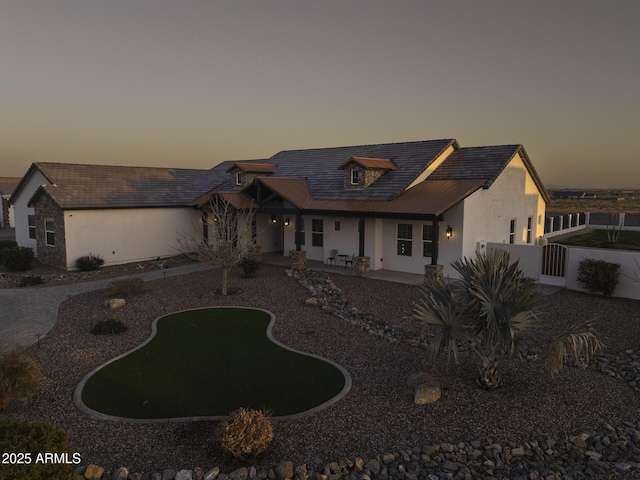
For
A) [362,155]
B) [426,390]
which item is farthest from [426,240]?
[426,390]

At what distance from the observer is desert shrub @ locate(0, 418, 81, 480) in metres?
5.32

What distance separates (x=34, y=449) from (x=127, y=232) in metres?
20.0

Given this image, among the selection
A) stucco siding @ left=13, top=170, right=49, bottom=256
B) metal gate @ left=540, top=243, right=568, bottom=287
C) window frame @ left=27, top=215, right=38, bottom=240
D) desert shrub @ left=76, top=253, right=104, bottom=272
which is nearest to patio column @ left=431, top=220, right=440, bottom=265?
metal gate @ left=540, top=243, right=568, bottom=287

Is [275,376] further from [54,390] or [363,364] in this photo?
[54,390]

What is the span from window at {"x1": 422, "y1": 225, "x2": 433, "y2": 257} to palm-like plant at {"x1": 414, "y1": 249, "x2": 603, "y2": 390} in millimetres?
11130

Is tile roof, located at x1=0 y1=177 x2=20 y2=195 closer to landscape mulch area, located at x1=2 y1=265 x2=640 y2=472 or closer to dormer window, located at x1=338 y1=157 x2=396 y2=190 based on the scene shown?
dormer window, located at x1=338 y1=157 x2=396 y2=190

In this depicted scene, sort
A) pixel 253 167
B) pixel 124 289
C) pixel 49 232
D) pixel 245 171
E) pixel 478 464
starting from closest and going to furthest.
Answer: pixel 478 464 < pixel 124 289 < pixel 49 232 < pixel 245 171 < pixel 253 167

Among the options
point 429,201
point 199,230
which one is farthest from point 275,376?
point 199,230

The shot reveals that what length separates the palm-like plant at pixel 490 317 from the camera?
8.13 metres

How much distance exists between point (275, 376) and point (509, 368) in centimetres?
520

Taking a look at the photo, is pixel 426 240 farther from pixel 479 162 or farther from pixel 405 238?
pixel 479 162

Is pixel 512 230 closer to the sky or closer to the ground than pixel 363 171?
closer to the ground

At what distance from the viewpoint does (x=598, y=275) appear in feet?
53.7

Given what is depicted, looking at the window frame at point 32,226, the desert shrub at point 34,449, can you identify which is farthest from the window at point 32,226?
the desert shrub at point 34,449
